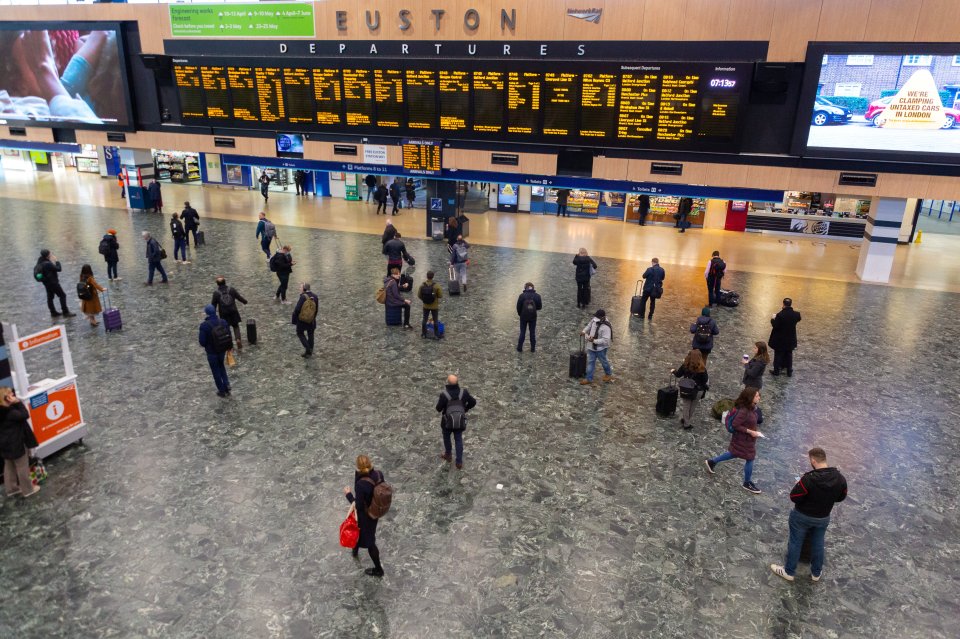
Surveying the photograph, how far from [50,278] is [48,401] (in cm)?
651

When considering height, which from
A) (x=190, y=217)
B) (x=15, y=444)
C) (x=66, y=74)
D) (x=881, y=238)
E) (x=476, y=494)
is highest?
(x=66, y=74)

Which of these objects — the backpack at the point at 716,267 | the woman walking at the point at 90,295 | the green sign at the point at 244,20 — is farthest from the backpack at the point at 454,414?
the green sign at the point at 244,20

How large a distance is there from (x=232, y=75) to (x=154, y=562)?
1864 centimetres

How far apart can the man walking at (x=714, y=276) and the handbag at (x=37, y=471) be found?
1460 cm

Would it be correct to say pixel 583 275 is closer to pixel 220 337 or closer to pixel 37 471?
pixel 220 337

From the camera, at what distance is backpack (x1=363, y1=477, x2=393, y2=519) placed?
6.27 m

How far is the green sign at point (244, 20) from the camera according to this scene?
20.2m

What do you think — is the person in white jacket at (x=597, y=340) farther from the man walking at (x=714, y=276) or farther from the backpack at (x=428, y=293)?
the man walking at (x=714, y=276)

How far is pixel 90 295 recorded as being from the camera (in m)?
13.4

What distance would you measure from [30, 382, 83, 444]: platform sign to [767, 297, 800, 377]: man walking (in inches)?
486

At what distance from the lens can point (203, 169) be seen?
35.8 meters

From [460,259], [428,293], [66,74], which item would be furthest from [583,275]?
[66,74]

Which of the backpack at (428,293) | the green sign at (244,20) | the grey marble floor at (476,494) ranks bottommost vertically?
the grey marble floor at (476,494)

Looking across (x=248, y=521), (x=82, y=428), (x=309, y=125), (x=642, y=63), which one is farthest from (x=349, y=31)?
(x=248, y=521)
